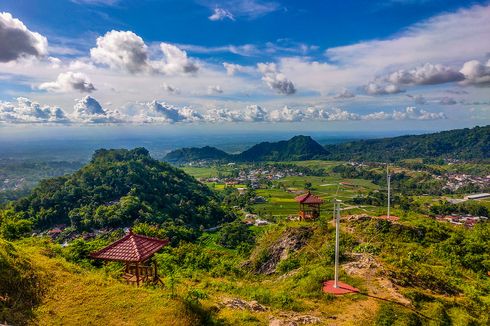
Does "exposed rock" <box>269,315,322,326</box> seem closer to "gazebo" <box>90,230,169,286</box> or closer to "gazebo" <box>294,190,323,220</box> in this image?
"gazebo" <box>90,230,169,286</box>

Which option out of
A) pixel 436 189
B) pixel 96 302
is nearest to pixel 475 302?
pixel 96 302

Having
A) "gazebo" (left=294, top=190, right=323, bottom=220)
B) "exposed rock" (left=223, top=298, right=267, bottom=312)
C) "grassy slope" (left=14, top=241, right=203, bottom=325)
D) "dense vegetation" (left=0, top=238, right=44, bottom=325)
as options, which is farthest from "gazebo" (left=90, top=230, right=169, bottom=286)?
"gazebo" (left=294, top=190, right=323, bottom=220)

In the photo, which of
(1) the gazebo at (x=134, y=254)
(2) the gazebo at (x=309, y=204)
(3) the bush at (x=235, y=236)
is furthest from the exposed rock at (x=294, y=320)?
(3) the bush at (x=235, y=236)

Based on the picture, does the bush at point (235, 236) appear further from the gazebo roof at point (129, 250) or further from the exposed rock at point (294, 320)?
the exposed rock at point (294, 320)

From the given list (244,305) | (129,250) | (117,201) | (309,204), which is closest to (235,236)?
(117,201)

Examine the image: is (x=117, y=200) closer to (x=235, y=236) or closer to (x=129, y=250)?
(x=235, y=236)

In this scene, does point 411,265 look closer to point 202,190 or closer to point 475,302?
point 475,302
